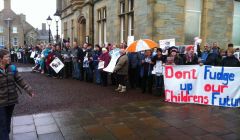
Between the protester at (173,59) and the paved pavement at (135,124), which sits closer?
the paved pavement at (135,124)

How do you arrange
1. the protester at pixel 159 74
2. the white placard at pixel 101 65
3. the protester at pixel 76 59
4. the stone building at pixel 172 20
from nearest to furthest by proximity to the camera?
the protester at pixel 159 74
the white placard at pixel 101 65
the stone building at pixel 172 20
the protester at pixel 76 59

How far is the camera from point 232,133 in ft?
18.6

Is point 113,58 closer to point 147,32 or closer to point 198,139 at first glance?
point 147,32

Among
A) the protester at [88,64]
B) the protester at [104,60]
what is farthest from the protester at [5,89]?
the protester at [88,64]

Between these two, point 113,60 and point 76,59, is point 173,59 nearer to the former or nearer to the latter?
point 113,60

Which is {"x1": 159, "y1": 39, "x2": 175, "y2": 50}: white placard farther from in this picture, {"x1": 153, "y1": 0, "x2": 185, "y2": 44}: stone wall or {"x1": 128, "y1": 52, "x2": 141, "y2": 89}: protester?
{"x1": 128, "y1": 52, "x2": 141, "y2": 89}: protester

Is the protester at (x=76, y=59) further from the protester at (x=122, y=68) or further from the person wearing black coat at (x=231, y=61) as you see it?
the person wearing black coat at (x=231, y=61)

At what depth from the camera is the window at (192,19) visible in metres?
13.5

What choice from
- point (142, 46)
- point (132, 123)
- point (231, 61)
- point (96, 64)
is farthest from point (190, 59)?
point (96, 64)

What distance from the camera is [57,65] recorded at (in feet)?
47.1

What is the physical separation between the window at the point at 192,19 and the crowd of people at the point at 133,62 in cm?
190

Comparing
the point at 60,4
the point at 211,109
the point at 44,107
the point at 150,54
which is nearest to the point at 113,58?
the point at 150,54

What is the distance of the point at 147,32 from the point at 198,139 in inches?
305

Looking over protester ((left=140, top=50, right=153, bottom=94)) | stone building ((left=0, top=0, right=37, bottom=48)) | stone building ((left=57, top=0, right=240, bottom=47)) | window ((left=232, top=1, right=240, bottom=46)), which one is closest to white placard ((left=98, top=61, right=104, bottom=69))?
protester ((left=140, top=50, right=153, bottom=94))
